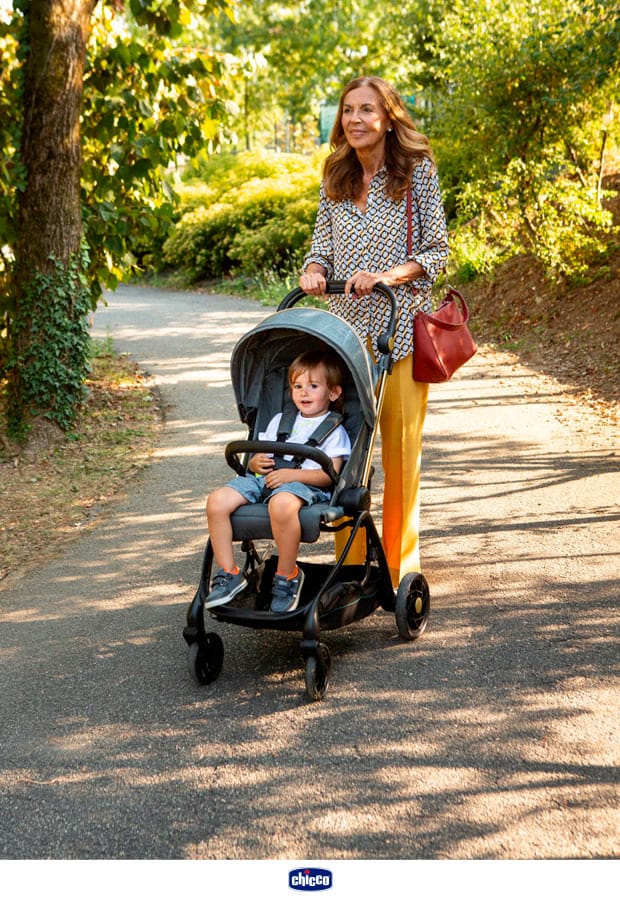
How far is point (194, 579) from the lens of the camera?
5734 millimetres

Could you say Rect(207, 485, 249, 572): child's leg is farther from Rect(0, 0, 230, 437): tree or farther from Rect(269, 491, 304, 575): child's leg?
Rect(0, 0, 230, 437): tree

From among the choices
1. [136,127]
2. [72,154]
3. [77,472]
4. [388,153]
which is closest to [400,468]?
[388,153]

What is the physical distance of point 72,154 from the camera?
8594 millimetres

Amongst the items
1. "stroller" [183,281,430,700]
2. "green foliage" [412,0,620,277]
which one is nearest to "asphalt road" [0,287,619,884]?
"stroller" [183,281,430,700]

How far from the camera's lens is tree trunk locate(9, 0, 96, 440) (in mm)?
8414

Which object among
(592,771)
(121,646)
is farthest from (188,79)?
(592,771)

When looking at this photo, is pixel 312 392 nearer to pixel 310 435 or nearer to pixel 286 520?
pixel 310 435

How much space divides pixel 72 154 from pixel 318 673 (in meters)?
5.88

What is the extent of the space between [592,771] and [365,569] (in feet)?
4.43

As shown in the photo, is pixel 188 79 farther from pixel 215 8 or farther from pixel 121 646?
pixel 121 646

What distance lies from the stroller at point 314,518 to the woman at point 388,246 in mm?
132

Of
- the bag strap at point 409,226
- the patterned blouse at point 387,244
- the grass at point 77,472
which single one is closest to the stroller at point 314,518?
the patterned blouse at point 387,244

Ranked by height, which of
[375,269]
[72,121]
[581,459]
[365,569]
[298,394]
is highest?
[72,121]
